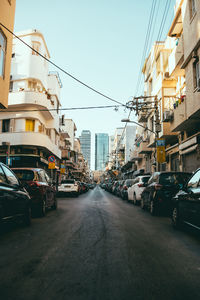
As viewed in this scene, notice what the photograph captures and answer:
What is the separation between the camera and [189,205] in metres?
6.01

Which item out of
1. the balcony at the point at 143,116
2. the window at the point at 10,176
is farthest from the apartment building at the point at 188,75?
the balcony at the point at 143,116

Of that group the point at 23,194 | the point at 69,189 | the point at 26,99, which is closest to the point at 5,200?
the point at 23,194

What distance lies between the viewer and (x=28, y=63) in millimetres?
29641

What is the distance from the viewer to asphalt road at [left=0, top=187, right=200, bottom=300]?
2691 millimetres

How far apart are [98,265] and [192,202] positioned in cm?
306

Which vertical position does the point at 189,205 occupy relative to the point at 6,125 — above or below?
below

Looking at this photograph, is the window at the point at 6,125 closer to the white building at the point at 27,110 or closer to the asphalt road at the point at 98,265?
the white building at the point at 27,110

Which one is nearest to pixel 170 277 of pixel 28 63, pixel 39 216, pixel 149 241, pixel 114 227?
pixel 149 241

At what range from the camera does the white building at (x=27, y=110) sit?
2669cm

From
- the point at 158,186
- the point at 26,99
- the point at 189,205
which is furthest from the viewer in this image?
the point at 26,99

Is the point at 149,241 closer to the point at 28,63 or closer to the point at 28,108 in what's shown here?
the point at 28,108

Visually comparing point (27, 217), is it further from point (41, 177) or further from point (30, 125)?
point (30, 125)

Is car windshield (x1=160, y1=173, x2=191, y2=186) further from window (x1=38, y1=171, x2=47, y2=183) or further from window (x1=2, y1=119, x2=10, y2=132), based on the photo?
window (x1=2, y1=119, x2=10, y2=132)

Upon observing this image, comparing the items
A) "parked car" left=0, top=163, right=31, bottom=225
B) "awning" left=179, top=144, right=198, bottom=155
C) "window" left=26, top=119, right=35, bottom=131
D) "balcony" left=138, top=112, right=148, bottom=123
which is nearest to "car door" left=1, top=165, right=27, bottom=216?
"parked car" left=0, top=163, right=31, bottom=225
